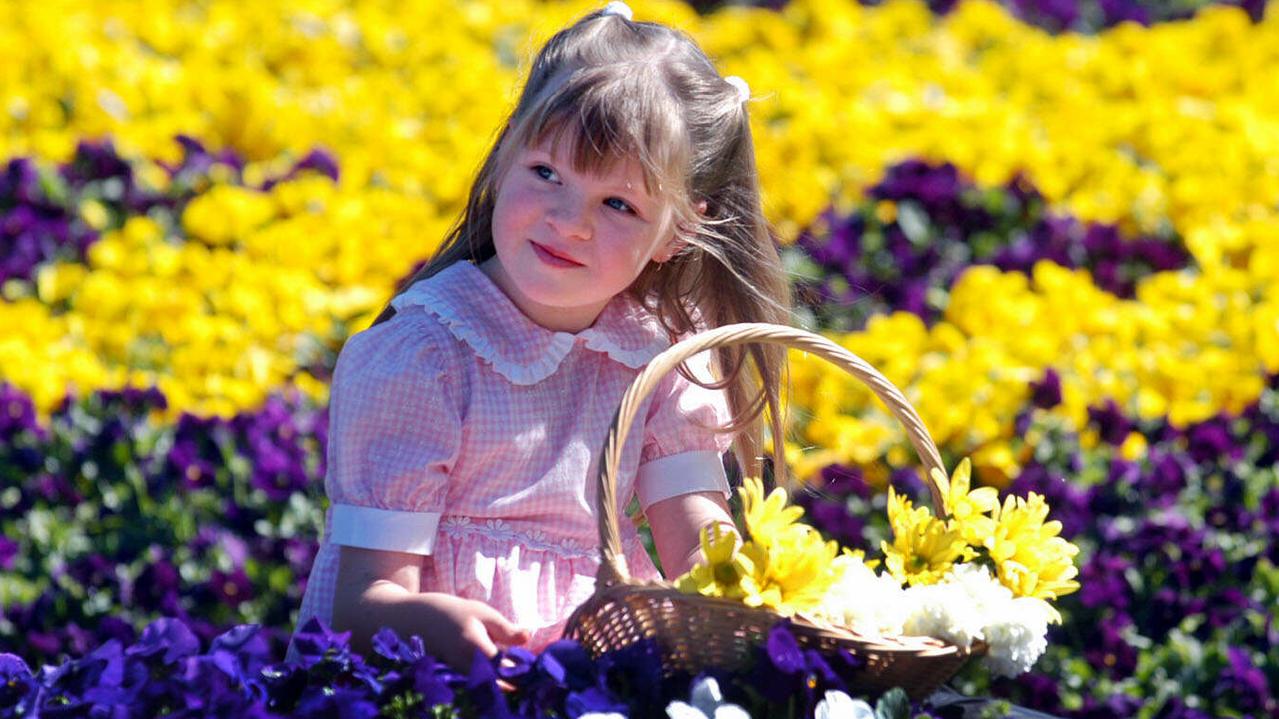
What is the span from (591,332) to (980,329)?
1.74 metres

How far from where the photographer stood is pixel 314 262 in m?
3.79

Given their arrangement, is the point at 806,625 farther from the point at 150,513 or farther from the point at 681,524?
the point at 150,513

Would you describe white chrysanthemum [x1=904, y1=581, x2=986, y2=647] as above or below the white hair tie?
below

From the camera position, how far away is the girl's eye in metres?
1.92

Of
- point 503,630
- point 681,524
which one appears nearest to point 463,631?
point 503,630

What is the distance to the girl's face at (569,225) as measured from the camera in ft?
6.20

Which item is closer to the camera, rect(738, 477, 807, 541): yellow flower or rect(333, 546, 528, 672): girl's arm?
rect(738, 477, 807, 541): yellow flower

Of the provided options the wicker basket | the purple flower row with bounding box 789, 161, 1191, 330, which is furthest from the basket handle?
the purple flower row with bounding box 789, 161, 1191, 330

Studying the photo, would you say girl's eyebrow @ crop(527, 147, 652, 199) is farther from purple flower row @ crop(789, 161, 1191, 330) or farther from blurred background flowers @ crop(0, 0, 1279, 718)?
purple flower row @ crop(789, 161, 1191, 330)

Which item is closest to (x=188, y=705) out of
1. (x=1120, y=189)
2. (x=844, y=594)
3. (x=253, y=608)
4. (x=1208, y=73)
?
(x=844, y=594)

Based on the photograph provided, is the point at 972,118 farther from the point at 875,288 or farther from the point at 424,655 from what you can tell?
the point at 424,655

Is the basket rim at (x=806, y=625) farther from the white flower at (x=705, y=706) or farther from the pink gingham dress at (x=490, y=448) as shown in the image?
the pink gingham dress at (x=490, y=448)

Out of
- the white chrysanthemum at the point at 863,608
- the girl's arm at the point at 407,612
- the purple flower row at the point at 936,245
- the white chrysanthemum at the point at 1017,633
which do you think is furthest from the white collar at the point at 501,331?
the purple flower row at the point at 936,245

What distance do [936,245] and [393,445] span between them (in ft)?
7.73
